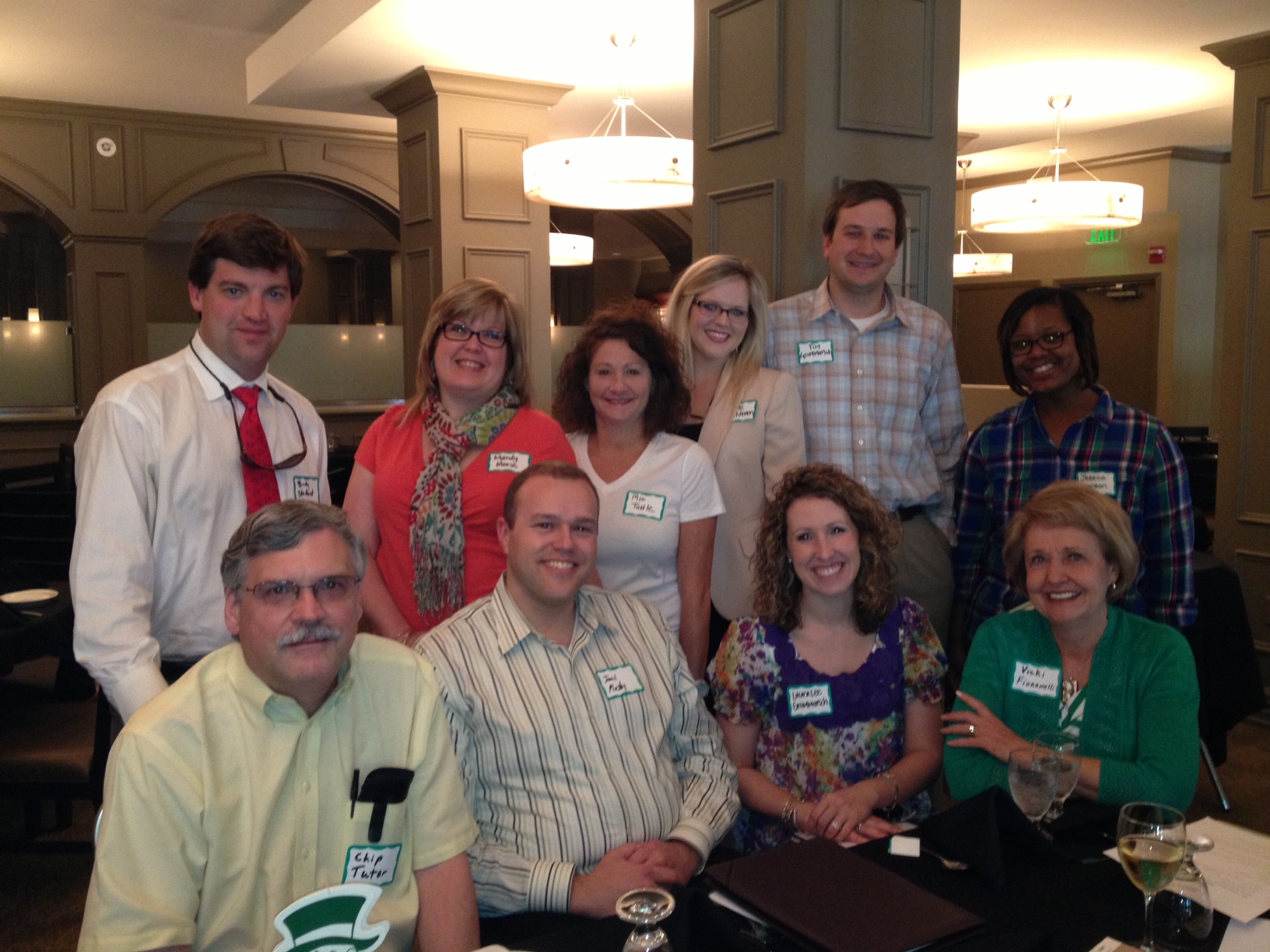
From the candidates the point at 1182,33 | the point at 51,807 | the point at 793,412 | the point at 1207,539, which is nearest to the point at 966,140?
the point at 1182,33

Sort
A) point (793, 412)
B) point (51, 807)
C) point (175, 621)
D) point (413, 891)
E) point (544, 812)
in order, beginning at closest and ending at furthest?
point (413, 891)
point (544, 812)
point (175, 621)
point (793, 412)
point (51, 807)

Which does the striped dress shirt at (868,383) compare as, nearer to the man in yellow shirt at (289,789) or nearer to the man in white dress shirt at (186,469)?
the man in white dress shirt at (186,469)

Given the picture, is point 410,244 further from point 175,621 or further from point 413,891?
point 413,891

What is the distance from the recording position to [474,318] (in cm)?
242

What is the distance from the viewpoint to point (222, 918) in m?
1.43

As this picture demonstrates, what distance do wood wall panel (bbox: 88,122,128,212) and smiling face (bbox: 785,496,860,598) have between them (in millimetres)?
7163

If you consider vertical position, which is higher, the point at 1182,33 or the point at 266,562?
the point at 1182,33

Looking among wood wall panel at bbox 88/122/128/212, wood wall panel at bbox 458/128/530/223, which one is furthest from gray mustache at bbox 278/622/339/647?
wood wall panel at bbox 88/122/128/212

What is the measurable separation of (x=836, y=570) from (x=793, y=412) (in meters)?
0.73

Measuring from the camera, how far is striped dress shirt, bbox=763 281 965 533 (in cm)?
288

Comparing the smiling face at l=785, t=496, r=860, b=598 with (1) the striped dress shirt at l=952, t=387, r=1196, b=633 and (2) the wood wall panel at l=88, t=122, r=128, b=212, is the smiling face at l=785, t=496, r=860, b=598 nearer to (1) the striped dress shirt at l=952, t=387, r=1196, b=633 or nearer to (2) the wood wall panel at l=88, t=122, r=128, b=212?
(1) the striped dress shirt at l=952, t=387, r=1196, b=633

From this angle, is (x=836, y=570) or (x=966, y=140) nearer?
(x=836, y=570)

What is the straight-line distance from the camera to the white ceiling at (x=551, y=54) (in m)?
4.76

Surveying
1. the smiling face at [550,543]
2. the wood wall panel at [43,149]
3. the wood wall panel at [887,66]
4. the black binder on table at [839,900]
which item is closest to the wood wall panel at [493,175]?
the wood wall panel at [887,66]
